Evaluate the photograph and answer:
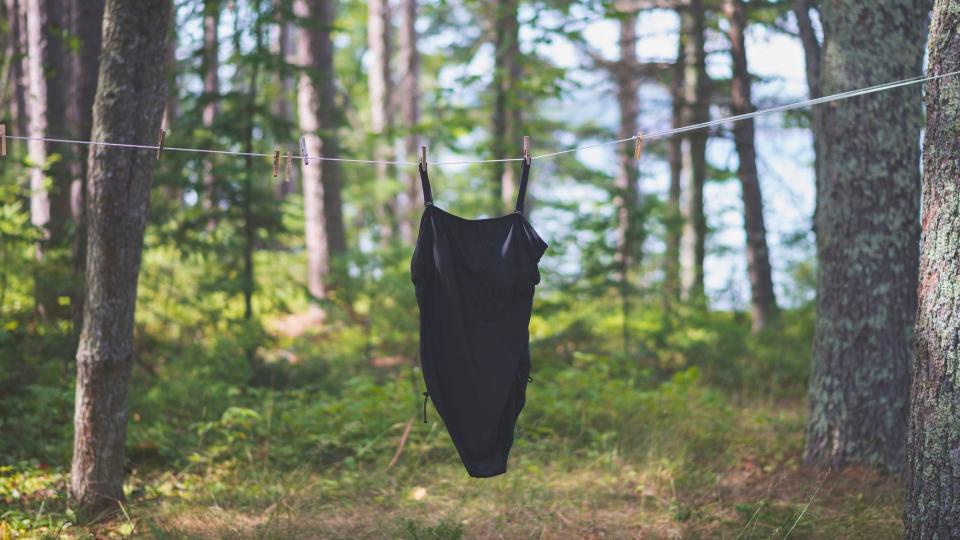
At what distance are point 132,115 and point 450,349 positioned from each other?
263cm

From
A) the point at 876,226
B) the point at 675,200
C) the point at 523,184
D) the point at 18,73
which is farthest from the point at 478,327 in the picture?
the point at 18,73

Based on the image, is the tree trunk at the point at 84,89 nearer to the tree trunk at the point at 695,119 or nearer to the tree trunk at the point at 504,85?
the tree trunk at the point at 504,85

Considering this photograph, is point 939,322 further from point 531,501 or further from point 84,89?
point 84,89

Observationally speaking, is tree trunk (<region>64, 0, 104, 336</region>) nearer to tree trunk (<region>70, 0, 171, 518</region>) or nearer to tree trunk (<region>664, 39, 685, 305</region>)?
tree trunk (<region>70, 0, 171, 518</region>)

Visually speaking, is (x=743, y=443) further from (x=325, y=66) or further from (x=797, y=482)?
(x=325, y=66)

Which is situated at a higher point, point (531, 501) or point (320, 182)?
point (320, 182)

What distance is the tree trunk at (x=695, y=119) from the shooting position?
10.5 m

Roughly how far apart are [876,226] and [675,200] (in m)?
8.83

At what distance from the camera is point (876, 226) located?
17.5 ft

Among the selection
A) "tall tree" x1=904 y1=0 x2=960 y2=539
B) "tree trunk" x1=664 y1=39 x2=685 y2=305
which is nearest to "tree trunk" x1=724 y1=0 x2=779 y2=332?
"tree trunk" x1=664 y1=39 x2=685 y2=305

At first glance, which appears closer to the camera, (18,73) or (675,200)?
(18,73)

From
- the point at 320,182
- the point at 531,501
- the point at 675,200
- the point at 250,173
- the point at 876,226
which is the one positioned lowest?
the point at 531,501

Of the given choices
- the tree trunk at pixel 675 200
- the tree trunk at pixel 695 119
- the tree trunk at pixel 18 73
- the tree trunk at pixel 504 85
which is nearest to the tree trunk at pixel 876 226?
the tree trunk at pixel 675 200

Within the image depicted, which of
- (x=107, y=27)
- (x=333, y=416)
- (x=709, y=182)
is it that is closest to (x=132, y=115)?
(x=107, y=27)
